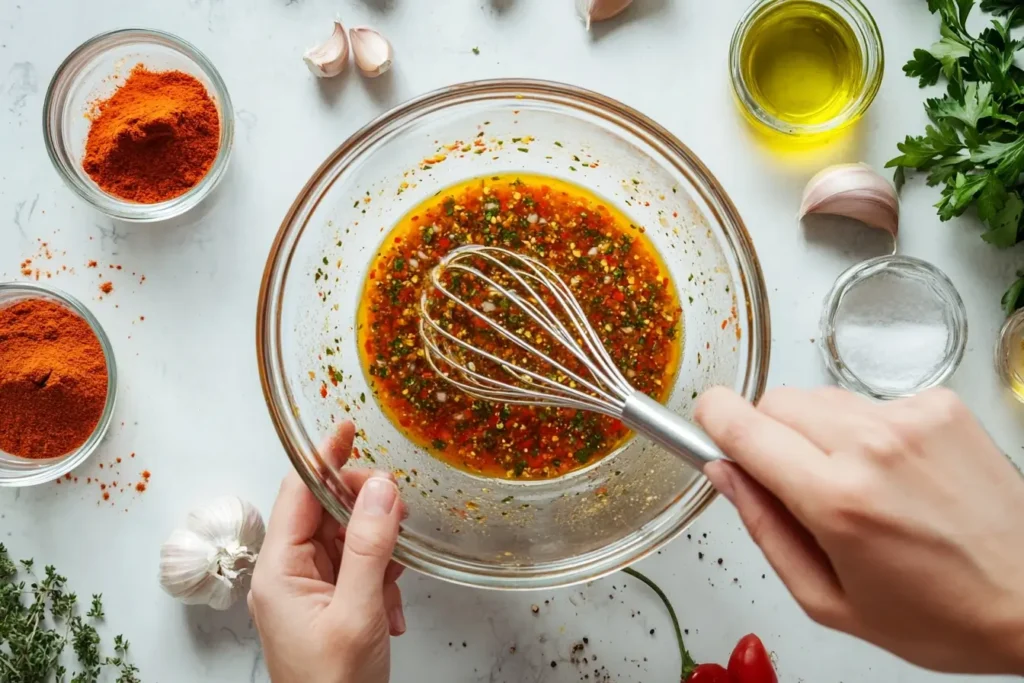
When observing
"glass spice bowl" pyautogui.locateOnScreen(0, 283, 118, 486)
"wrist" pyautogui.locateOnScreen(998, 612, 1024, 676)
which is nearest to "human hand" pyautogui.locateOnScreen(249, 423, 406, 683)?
"glass spice bowl" pyautogui.locateOnScreen(0, 283, 118, 486)

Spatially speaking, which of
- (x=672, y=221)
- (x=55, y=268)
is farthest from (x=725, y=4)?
(x=55, y=268)

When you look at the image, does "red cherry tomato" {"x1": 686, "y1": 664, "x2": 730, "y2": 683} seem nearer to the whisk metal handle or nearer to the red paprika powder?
the whisk metal handle

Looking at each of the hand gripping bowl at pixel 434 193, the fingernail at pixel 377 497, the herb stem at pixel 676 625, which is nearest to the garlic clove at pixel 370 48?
the hand gripping bowl at pixel 434 193

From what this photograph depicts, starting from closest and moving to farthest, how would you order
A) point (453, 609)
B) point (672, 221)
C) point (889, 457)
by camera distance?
1. point (889, 457)
2. point (672, 221)
3. point (453, 609)

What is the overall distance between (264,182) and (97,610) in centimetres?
95

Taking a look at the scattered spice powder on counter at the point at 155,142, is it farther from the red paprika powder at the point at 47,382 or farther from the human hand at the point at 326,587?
the human hand at the point at 326,587

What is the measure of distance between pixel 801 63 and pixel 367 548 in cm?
130

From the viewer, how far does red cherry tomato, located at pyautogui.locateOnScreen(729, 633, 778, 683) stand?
5.28 feet

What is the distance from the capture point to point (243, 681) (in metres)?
1.73

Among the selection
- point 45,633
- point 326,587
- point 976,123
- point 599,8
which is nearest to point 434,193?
point 599,8

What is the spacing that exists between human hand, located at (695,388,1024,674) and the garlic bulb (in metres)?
1.03

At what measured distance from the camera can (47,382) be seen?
5.39ft

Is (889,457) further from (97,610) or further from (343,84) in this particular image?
(97,610)

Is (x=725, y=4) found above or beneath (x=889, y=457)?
above
